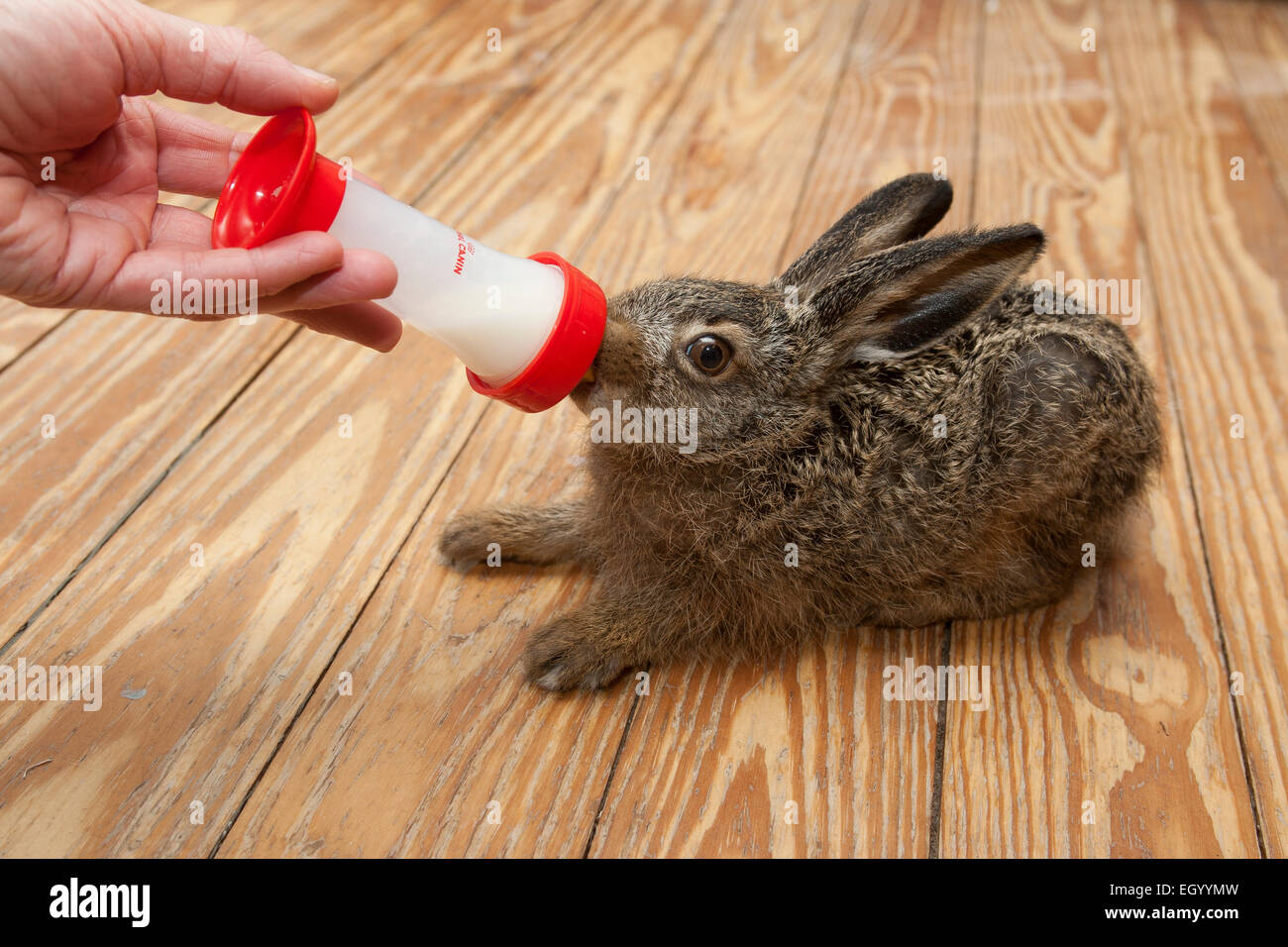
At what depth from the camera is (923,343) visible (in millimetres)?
2252

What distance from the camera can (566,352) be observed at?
2.03 m

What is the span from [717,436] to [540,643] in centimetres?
55

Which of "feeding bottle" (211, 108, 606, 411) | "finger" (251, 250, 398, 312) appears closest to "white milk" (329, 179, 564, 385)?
"feeding bottle" (211, 108, 606, 411)

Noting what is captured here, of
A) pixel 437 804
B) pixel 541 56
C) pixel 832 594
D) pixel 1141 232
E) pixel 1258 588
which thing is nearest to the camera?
pixel 437 804

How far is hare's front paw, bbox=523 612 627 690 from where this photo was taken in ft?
7.57

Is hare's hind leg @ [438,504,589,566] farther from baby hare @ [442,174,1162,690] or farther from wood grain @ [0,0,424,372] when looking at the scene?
wood grain @ [0,0,424,372]

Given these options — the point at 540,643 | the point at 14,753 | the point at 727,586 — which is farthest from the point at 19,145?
the point at 727,586

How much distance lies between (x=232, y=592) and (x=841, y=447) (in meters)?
1.34

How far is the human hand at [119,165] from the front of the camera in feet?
6.28

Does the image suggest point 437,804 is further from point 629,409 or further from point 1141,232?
point 1141,232

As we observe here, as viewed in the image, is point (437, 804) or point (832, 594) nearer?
point (437, 804)

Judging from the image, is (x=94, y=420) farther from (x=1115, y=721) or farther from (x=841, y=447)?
(x=1115, y=721)

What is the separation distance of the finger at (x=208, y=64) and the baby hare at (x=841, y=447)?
2.31ft

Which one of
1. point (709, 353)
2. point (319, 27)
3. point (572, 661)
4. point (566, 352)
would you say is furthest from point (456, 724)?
point (319, 27)
